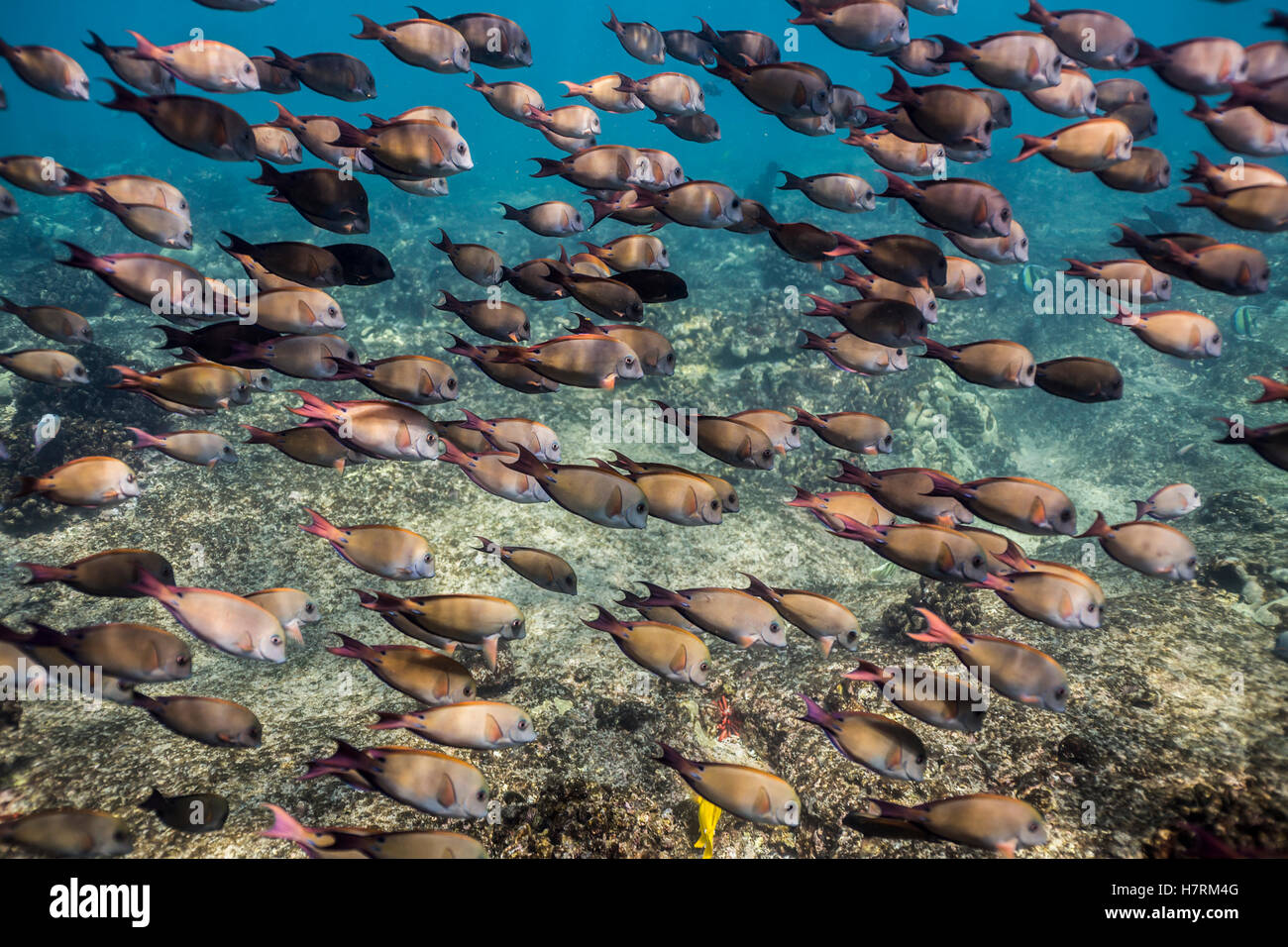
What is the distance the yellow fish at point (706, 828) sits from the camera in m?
3.85

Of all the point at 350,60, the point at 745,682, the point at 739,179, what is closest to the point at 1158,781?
the point at 745,682

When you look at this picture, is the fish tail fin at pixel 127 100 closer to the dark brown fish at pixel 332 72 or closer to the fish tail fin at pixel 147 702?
the dark brown fish at pixel 332 72

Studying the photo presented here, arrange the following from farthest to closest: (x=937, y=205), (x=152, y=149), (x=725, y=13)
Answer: (x=725, y=13)
(x=152, y=149)
(x=937, y=205)

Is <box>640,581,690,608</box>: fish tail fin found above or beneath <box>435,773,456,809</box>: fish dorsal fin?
above

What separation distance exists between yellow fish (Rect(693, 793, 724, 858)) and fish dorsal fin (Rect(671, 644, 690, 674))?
1.17 metres

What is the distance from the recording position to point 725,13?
110 metres

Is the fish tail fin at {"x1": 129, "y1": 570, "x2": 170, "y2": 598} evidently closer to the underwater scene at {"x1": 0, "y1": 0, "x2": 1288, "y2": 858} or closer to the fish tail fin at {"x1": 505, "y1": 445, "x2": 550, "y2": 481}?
the underwater scene at {"x1": 0, "y1": 0, "x2": 1288, "y2": 858}

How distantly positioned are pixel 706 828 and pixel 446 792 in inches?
79.7

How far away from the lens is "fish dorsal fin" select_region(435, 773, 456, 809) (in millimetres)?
2633

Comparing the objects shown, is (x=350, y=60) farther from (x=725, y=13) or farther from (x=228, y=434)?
(x=725, y=13)

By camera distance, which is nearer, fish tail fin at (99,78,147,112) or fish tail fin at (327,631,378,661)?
fish tail fin at (327,631,378,661)

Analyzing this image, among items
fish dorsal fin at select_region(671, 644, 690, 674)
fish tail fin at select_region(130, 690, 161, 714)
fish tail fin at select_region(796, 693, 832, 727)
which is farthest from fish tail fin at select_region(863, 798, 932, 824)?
fish tail fin at select_region(130, 690, 161, 714)

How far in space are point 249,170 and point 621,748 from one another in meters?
52.9

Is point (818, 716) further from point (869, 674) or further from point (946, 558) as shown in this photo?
point (946, 558)
